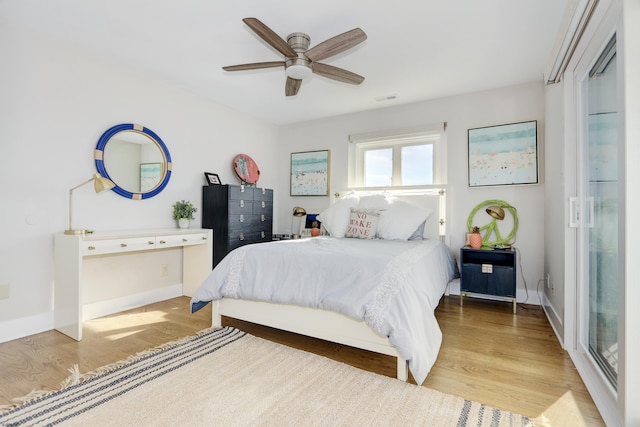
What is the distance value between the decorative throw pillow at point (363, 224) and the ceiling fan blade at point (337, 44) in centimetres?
165

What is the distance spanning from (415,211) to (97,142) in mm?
3121

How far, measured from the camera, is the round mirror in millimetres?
2936

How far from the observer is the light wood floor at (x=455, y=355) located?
162 cm

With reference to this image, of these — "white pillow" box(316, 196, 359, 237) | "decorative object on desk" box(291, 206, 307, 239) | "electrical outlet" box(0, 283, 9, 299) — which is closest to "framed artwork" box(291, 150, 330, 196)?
"decorative object on desk" box(291, 206, 307, 239)

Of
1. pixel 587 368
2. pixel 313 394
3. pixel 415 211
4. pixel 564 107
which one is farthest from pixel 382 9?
pixel 587 368

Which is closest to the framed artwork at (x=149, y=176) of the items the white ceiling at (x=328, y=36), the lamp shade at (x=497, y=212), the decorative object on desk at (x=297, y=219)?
the white ceiling at (x=328, y=36)

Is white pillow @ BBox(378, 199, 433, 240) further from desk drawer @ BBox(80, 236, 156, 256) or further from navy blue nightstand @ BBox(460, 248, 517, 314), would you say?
desk drawer @ BBox(80, 236, 156, 256)

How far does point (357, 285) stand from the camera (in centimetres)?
189

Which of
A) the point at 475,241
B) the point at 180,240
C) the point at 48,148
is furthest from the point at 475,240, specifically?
the point at 48,148

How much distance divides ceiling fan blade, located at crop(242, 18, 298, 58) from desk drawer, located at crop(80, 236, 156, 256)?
194cm

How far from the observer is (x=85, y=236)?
8.04ft

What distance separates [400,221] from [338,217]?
67cm

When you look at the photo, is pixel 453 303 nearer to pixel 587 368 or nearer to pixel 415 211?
pixel 415 211

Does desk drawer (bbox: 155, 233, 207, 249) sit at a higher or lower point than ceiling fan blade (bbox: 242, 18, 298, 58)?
lower
